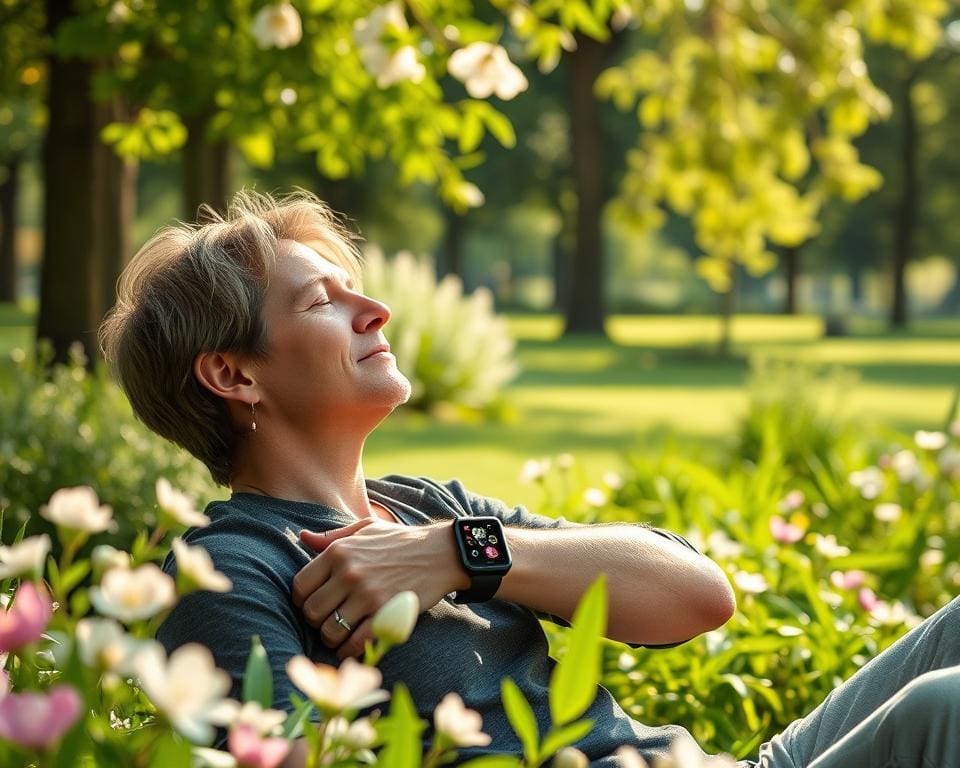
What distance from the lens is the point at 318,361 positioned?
2309 mm

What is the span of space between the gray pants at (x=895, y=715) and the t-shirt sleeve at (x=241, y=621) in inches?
28.6

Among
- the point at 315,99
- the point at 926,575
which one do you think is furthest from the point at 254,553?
the point at 315,99

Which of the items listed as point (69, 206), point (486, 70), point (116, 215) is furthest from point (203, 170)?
point (486, 70)

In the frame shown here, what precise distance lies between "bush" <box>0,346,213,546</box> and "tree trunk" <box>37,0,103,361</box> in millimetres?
3697

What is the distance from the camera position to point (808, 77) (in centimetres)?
966

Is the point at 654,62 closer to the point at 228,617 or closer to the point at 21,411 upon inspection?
the point at 21,411

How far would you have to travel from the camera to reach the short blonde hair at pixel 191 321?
2.29 meters

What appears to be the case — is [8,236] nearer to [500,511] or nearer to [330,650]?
[500,511]

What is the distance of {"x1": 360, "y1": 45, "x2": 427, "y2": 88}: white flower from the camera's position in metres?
4.69

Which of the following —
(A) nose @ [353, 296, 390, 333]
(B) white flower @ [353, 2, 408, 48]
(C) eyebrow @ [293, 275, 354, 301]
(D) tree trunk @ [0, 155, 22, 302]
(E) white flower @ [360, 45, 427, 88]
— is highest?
(B) white flower @ [353, 2, 408, 48]

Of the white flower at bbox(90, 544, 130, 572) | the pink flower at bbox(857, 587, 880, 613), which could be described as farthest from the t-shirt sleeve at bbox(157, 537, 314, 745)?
the pink flower at bbox(857, 587, 880, 613)

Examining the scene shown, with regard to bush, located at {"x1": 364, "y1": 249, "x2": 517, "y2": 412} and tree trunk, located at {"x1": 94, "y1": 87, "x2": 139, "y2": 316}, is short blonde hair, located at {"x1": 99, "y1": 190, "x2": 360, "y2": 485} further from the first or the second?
bush, located at {"x1": 364, "y1": 249, "x2": 517, "y2": 412}

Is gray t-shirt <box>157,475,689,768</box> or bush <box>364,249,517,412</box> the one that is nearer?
gray t-shirt <box>157,475,689,768</box>

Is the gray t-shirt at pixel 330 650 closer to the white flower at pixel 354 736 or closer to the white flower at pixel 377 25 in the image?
the white flower at pixel 354 736
